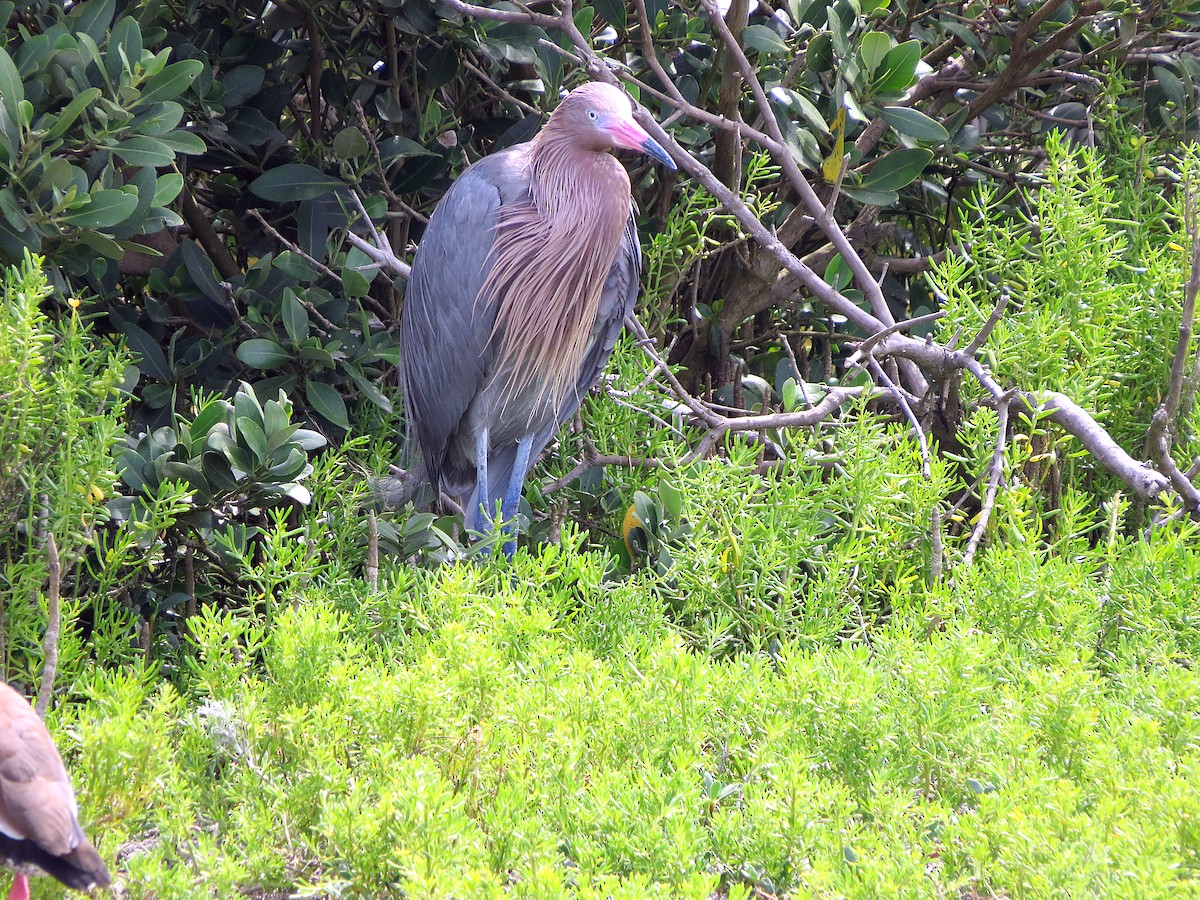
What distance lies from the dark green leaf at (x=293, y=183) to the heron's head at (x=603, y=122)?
75 cm

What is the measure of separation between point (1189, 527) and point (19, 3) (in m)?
3.15

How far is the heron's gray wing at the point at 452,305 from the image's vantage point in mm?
3658

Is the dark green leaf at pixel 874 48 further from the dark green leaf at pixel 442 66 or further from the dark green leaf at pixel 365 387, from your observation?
the dark green leaf at pixel 365 387

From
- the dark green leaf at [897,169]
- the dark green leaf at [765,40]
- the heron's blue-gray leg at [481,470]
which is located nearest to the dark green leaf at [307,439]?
the heron's blue-gray leg at [481,470]

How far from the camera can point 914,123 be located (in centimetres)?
335

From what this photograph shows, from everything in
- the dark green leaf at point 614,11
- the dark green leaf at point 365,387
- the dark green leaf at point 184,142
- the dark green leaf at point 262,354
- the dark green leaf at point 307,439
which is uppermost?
the dark green leaf at point 614,11

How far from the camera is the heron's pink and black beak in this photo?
3352 millimetres

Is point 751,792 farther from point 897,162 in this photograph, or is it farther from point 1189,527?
point 897,162

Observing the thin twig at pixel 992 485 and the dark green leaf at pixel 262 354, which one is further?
the dark green leaf at pixel 262 354

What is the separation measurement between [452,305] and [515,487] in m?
0.66

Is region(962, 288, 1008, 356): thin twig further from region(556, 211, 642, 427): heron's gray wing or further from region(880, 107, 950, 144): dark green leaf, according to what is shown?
region(556, 211, 642, 427): heron's gray wing

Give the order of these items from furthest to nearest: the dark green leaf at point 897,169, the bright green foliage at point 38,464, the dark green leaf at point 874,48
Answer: the dark green leaf at point 897,169
the dark green leaf at point 874,48
the bright green foliage at point 38,464

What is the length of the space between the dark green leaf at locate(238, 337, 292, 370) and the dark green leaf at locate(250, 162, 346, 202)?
0.49 meters

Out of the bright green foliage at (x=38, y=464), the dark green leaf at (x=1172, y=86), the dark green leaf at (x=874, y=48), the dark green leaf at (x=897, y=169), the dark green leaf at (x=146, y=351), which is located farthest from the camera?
the dark green leaf at (x=1172, y=86)
